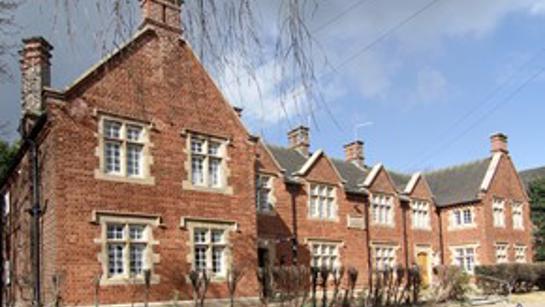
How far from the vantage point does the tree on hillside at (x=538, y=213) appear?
41.7 m

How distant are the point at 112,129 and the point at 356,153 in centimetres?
2100

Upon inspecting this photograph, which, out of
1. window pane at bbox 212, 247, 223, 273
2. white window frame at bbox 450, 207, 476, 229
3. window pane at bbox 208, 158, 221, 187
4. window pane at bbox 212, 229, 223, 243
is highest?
window pane at bbox 208, 158, 221, 187

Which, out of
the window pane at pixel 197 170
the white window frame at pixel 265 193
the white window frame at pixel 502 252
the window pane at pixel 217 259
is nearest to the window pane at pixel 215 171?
the window pane at pixel 197 170

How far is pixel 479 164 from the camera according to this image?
40.7 m

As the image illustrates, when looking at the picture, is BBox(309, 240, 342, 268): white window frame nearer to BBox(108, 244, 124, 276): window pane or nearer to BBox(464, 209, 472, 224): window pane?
BBox(464, 209, 472, 224): window pane

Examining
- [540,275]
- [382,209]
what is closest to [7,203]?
[382,209]

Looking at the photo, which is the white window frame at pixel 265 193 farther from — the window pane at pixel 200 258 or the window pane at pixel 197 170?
the window pane at pixel 200 258

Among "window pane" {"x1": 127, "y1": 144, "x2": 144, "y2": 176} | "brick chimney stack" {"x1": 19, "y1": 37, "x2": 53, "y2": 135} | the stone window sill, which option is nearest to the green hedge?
the stone window sill

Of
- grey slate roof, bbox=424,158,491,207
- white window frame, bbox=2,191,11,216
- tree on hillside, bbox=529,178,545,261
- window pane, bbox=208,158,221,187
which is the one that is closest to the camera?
window pane, bbox=208,158,221,187

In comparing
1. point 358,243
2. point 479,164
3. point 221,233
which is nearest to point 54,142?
point 221,233

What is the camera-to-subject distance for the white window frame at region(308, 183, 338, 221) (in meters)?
29.4

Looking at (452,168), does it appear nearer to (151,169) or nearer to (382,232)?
(382,232)

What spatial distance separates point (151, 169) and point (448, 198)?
2411 centimetres

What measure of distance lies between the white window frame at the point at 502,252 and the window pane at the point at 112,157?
2598 centimetres
